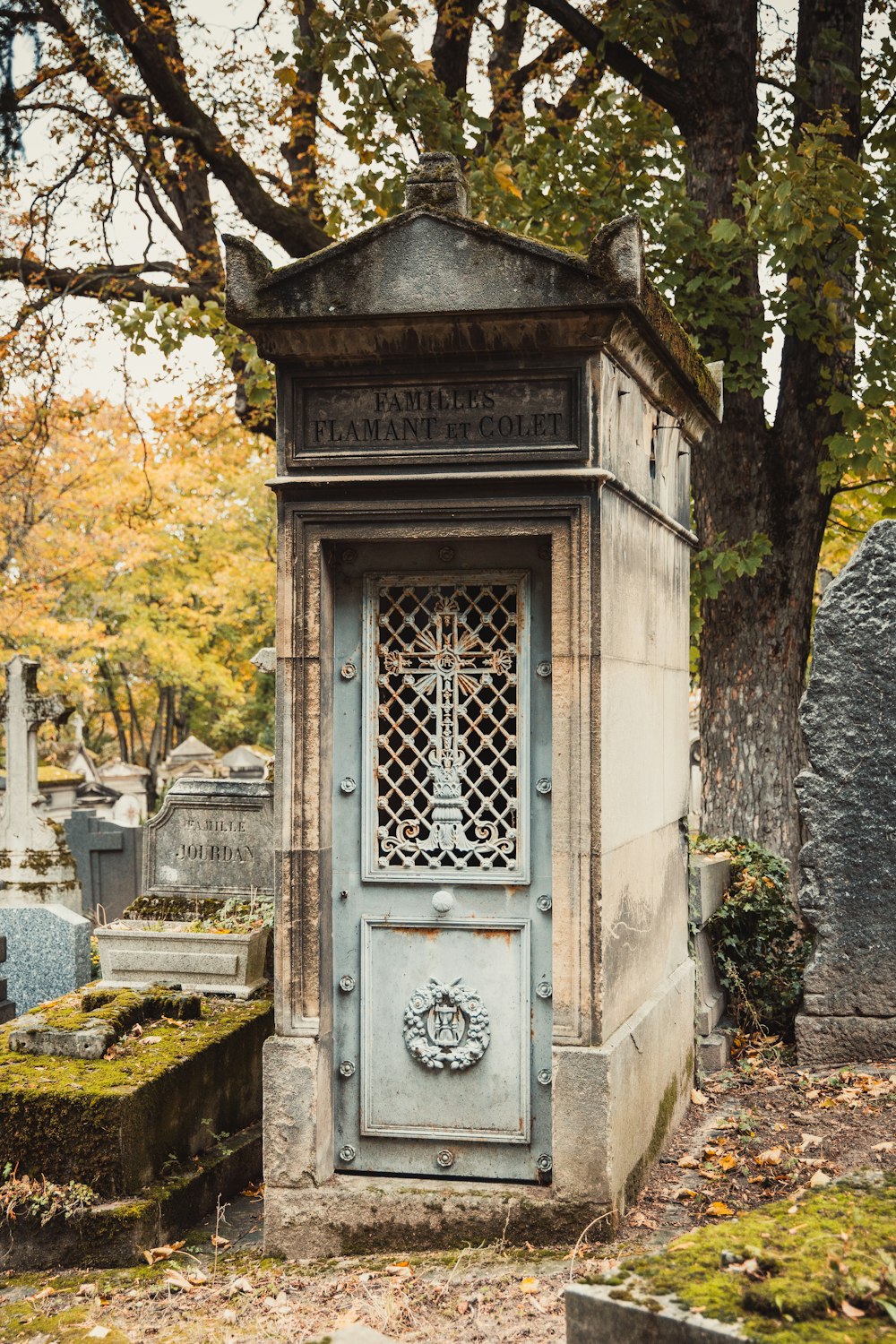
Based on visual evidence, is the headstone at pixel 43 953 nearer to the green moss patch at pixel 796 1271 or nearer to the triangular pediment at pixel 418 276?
the triangular pediment at pixel 418 276

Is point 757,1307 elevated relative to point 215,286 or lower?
lower

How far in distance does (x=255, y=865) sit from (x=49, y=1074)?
2705mm

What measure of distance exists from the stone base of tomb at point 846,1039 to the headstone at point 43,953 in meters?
6.53

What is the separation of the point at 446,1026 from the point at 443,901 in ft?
1.52

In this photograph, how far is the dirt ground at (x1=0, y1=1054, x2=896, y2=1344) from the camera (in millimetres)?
3955

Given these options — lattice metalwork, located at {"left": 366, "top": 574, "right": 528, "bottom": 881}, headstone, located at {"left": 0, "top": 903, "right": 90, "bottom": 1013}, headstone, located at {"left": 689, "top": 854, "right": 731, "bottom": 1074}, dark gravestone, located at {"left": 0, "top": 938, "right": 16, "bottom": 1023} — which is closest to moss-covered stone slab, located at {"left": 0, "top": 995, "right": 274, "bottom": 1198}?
lattice metalwork, located at {"left": 366, "top": 574, "right": 528, "bottom": 881}

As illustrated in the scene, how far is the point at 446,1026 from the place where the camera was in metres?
4.77

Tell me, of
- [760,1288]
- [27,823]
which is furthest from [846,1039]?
[27,823]

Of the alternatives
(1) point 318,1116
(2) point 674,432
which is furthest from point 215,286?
(1) point 318,1116

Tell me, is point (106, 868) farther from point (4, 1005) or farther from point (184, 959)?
point (184, 959)

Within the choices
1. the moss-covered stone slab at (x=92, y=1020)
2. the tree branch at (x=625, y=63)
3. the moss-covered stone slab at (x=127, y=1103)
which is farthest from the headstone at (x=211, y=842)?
the tree branch at (x=625, y=63)

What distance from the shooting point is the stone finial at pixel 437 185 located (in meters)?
4.71

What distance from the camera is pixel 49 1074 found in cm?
550

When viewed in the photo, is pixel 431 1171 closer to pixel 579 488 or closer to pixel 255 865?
pixel 579 488
